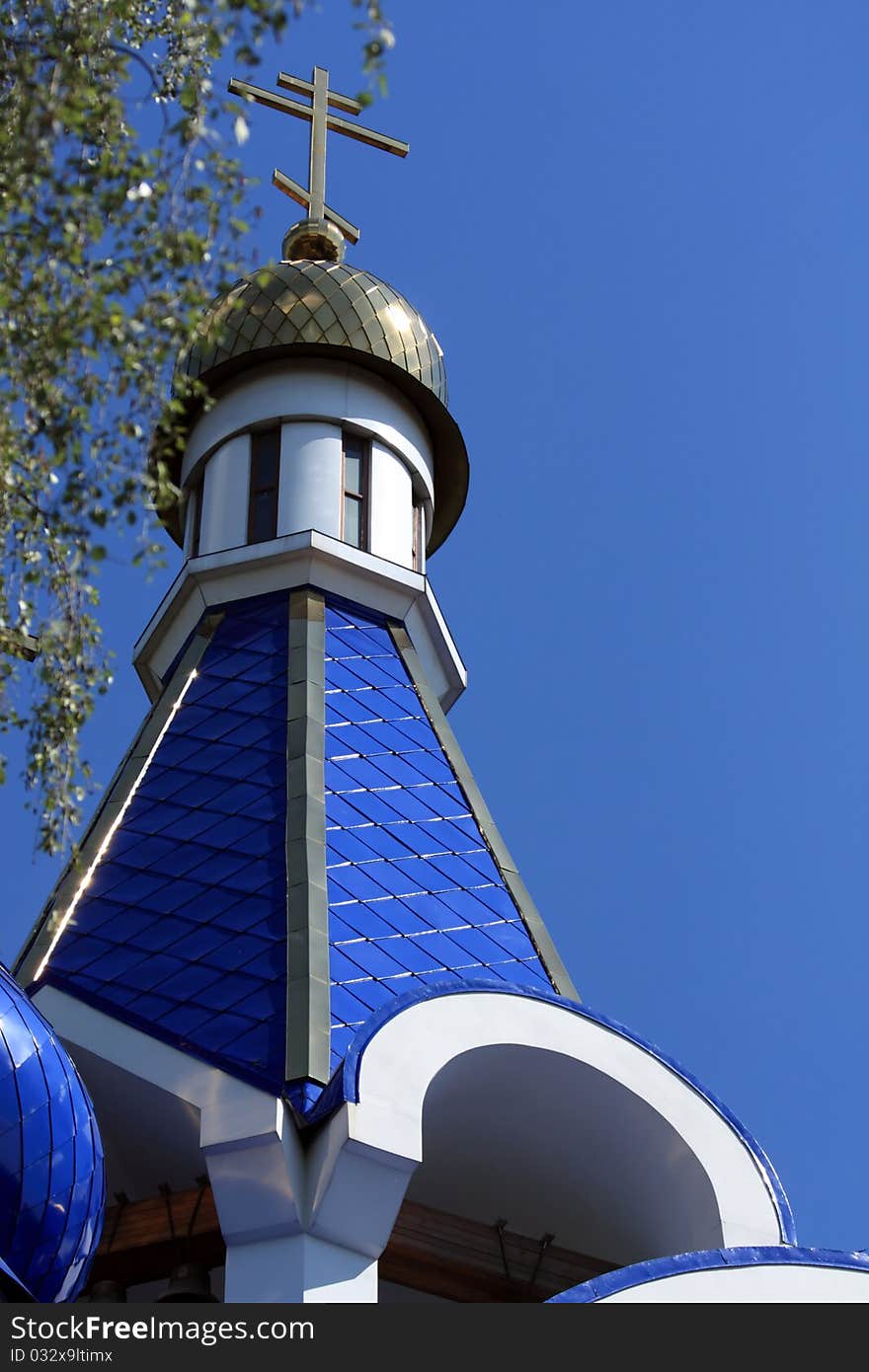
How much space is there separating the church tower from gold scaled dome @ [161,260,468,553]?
2.71ft

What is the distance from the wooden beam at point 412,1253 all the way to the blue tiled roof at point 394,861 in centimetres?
75

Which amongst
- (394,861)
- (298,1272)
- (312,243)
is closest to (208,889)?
(394,861)

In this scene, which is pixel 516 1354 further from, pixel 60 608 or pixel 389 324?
pixel 389 324

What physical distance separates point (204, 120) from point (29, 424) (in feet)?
2.81

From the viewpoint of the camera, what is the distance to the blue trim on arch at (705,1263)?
20.3ft

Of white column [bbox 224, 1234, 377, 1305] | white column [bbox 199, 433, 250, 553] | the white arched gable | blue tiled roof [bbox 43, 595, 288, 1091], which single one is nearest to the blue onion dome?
white column [bbox 224, 1234, 377, 1305]

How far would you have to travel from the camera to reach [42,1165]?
604 centimetres

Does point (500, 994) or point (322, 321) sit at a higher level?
point (322, 321)

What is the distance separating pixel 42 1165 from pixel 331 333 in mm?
6541

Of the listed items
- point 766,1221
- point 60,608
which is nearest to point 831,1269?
point 766,1221

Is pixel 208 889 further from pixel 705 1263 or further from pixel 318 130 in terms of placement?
pixel 318 130

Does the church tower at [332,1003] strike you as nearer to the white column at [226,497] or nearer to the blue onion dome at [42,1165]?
the white column at [226,497]

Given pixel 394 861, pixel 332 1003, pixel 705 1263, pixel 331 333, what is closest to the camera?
pixel 705 1263

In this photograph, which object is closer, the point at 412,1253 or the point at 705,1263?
the point at 705,1263
